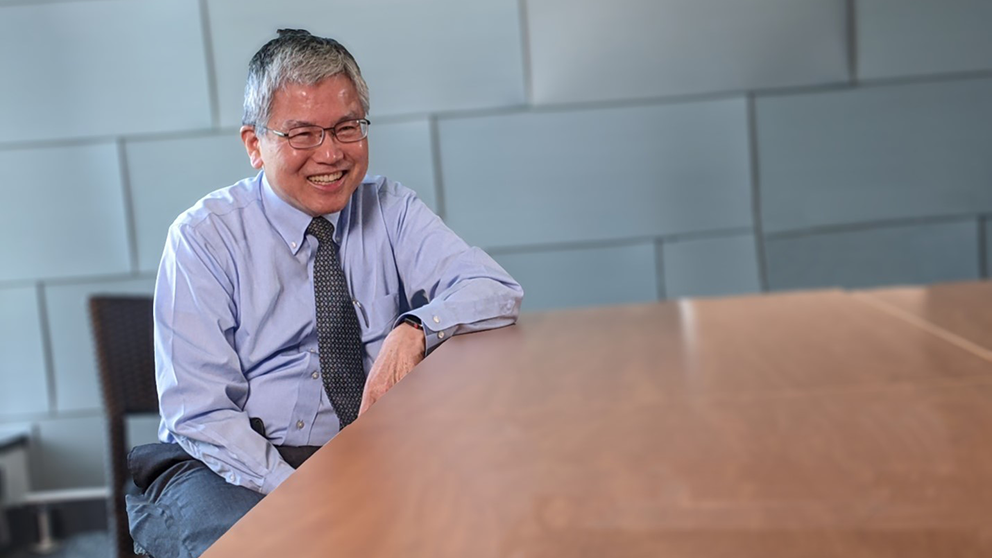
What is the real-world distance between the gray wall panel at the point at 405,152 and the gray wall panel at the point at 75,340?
42.6 inches

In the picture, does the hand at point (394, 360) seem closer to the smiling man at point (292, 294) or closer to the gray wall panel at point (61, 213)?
the smiling man at point (292, 294)

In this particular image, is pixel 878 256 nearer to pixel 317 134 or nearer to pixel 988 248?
pixel 988 248

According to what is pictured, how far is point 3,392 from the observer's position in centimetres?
409

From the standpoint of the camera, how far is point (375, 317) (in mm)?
2232

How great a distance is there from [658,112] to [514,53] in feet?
2.05

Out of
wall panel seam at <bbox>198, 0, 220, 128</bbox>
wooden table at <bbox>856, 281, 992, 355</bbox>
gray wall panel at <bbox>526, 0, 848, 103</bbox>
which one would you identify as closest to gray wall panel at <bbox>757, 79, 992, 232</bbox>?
gray wall panel at <bbox>526, 0, 848, 103</bbox>

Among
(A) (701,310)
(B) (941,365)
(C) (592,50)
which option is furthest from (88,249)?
(B) (941,365)

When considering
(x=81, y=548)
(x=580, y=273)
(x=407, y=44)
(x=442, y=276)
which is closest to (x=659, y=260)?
(x=580, y=273)

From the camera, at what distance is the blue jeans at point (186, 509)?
1679 mm

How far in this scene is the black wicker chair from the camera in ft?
10.8

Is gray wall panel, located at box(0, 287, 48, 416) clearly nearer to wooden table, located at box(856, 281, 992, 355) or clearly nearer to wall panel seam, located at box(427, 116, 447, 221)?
wall panel seam, located at box(427, 116, 447, 221)

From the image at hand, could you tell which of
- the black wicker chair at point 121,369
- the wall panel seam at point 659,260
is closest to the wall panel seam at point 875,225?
the wall panel seam at point 659,260

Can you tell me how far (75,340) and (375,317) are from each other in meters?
2.37

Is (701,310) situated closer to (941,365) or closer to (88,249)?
(941,365)
